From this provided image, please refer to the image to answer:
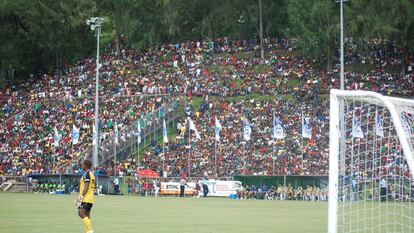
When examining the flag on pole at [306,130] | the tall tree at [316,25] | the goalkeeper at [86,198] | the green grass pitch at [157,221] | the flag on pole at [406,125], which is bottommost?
the green grass pitch at [157,221]

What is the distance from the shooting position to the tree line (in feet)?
229

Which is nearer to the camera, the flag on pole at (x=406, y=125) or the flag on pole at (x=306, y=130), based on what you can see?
the flag on pole at (x=406, y=125)

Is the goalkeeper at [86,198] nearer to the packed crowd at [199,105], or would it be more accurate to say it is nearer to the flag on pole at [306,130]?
the flag on pole at [306,130]

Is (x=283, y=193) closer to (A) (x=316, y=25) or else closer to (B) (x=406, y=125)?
(A) (x=316, y=25)

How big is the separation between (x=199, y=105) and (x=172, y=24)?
14268mm

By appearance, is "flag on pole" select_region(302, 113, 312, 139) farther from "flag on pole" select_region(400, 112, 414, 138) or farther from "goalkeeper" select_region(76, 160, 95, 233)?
"flag on pole" select_region(400, 112, 414, 138)

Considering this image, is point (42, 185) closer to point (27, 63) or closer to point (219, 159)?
point (219, 159)

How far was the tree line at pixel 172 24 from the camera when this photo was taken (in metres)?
69.8

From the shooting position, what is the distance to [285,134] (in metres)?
60.5

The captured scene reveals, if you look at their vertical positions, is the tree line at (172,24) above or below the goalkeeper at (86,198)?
above

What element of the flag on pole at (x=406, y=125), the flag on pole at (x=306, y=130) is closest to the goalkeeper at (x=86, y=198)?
the flag on pole at (x=406, y=125)

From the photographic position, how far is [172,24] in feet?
264

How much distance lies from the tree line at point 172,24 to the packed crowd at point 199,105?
189 cm

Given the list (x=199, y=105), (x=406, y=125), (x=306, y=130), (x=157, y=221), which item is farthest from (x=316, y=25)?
(x=406, y=125)
